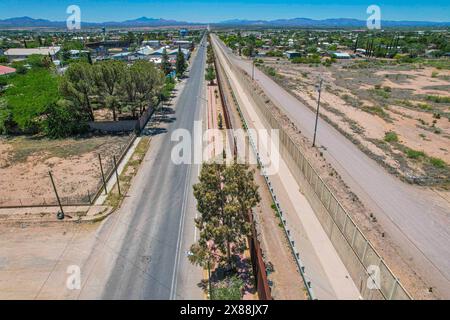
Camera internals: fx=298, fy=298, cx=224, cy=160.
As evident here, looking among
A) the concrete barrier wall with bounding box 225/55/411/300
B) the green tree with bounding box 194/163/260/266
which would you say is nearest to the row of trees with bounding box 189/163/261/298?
the green tree with bounding box 194/163/260/266

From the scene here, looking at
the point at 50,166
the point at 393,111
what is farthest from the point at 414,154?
the point at 50,166

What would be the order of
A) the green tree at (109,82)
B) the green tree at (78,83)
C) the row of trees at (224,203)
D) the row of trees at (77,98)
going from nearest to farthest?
the row of trees at (224,203)
the green tree at (78,83)
the row of trees at (77,98)
the green tree at (109,82)

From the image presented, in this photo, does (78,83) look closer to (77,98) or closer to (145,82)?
(77,98)

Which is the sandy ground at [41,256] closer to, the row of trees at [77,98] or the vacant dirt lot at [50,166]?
the vacant dirt lot at [50,166]

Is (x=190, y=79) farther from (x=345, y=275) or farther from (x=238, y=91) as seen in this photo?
(x=345, y=275)

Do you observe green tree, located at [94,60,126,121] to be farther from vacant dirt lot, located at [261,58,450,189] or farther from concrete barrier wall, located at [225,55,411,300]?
vacant dirt lot, located at [261,58,450,189]

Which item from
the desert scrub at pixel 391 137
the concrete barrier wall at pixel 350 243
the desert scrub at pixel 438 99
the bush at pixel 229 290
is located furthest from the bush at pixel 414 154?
the desert scrub at pixel 438 99
